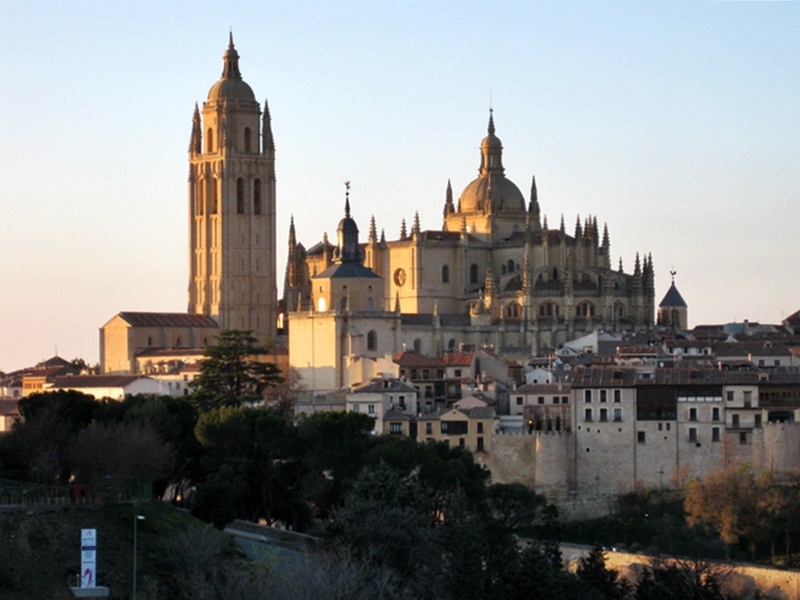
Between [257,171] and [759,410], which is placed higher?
[257,171]

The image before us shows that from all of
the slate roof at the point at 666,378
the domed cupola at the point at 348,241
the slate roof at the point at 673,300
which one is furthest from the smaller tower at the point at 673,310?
the slate roof at the point at 666,378

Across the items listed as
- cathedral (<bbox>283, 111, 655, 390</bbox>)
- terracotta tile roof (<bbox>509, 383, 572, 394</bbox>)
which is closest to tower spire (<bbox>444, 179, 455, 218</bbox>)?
cathedral (<bbox>283, 111, 655, 390</bbox>)

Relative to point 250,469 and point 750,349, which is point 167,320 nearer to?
point 750,349

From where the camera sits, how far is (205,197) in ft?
341

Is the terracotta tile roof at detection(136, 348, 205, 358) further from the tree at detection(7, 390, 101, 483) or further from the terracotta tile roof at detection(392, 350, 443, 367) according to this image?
the tree at detection(7, 390, 101, 483)

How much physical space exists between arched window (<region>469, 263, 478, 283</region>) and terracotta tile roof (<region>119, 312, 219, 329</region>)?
1278 cm

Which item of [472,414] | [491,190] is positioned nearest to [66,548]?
[472,414]

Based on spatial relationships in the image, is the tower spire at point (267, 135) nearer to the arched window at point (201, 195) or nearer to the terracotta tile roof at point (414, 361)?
the arched window at point (201, 195)

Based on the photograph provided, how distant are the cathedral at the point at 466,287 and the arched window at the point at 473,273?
0.15ft

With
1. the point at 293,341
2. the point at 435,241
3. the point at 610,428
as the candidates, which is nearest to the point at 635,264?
the point at 435,241

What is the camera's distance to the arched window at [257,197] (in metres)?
104

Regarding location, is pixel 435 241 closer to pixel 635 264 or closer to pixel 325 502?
pixel 635 264

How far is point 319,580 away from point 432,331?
5557 centimetres

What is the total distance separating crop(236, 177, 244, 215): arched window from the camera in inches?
4094
